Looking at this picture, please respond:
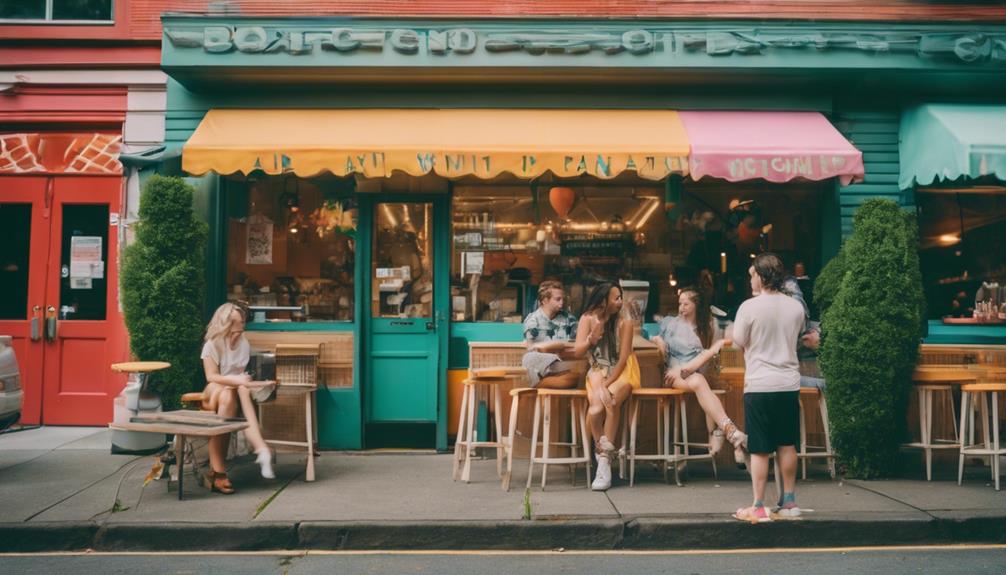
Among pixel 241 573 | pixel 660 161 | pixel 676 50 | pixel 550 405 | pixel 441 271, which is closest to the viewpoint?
pixel 241 573

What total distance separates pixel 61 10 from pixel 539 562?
8.25 metres

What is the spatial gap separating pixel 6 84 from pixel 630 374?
753cm

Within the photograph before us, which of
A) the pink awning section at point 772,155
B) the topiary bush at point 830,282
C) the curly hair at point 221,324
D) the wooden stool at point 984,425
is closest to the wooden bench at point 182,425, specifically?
the curly hair at point 221,324

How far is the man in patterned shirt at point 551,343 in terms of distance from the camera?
7.17 metres

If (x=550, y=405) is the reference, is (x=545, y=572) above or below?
below

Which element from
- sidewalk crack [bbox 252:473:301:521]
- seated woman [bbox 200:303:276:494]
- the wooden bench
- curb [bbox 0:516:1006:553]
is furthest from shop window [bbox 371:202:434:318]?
curb [bbox 0:516:1006:553]

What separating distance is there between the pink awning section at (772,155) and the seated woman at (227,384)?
4400 millimetres

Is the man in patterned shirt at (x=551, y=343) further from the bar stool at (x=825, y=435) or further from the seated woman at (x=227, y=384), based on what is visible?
the seated woman at (x=227, y=384)

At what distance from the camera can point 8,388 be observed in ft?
24.5

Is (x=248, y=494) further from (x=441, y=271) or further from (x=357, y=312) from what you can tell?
(x=441, y=271)

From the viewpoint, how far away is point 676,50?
8344 millimetres

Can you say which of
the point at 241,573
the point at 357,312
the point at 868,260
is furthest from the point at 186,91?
the point at 868,260

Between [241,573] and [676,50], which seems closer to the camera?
[241,573]

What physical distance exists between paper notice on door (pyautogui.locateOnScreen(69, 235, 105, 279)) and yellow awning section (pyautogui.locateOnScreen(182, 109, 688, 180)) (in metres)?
2.34
